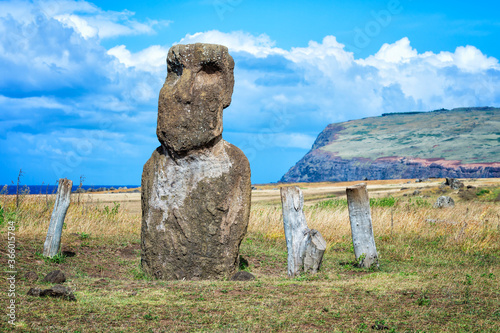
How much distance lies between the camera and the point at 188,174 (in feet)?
31.9

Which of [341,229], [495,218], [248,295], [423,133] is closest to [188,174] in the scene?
[248,295]

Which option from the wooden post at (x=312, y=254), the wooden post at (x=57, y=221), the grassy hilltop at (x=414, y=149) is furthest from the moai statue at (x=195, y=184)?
the grassy hilltop at (x=414, y=149)

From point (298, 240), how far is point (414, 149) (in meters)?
146

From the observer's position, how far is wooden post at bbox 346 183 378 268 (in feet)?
36.0

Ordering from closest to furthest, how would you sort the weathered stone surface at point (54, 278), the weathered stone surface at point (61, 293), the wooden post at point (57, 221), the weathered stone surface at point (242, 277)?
the weathered stone surface at point (61, 293), the weathered stone surface at point (54, 278), the weathered stone surface at point (242, 277), the wooden post at point (57, 221)

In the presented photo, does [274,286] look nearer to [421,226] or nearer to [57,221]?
[57,221]

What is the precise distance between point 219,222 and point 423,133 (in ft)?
544

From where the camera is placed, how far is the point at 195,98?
31.6 feet

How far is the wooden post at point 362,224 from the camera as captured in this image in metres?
11.0

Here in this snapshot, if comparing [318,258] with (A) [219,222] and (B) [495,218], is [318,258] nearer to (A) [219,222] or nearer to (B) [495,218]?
(A) [219,222]

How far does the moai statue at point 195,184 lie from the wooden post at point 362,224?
8.99 feet

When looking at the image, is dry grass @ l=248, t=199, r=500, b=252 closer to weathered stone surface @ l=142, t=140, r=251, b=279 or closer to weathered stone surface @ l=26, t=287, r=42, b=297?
weathered stone surface @ l=142, t=140, r=251, b=279

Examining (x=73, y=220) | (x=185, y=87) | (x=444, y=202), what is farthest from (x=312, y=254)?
(x=444, y=202)

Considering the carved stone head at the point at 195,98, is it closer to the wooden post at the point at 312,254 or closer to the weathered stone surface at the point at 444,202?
the wooden post at the point at 312,254
